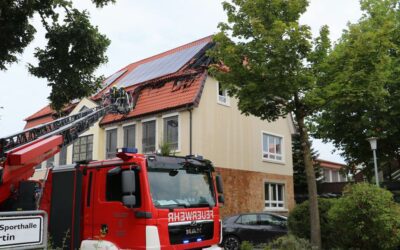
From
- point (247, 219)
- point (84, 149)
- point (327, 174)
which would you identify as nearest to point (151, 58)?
point (84, 149)

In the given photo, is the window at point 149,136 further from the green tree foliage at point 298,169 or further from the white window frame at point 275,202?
the green tree foliage at point 298,169

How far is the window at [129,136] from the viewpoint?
24.4m

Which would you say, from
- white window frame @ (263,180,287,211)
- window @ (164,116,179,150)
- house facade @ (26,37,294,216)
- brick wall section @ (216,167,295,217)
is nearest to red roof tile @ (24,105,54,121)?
house facade @ (26,37,294,216)

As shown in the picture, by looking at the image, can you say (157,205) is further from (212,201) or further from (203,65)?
(203,65)

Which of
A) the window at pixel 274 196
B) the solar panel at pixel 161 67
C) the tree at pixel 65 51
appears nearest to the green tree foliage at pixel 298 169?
the window at pixel 274 196

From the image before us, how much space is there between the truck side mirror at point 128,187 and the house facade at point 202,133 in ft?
41.0

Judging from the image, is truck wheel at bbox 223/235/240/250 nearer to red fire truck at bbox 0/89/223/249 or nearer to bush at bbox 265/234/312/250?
bush at bbox 265/234/312/250

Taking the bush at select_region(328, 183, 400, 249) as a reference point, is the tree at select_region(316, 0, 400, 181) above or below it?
above

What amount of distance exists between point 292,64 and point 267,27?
61.7 inches

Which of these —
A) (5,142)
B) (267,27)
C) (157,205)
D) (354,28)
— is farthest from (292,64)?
(5,142)

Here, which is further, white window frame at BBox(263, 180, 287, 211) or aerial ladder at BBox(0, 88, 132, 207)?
white window frame at BBox(263, 180, 287, 211)

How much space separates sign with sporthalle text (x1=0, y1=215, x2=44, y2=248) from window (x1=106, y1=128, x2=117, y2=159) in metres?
20.8

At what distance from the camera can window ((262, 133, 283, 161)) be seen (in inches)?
1041

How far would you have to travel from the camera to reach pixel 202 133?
71.4 ft
